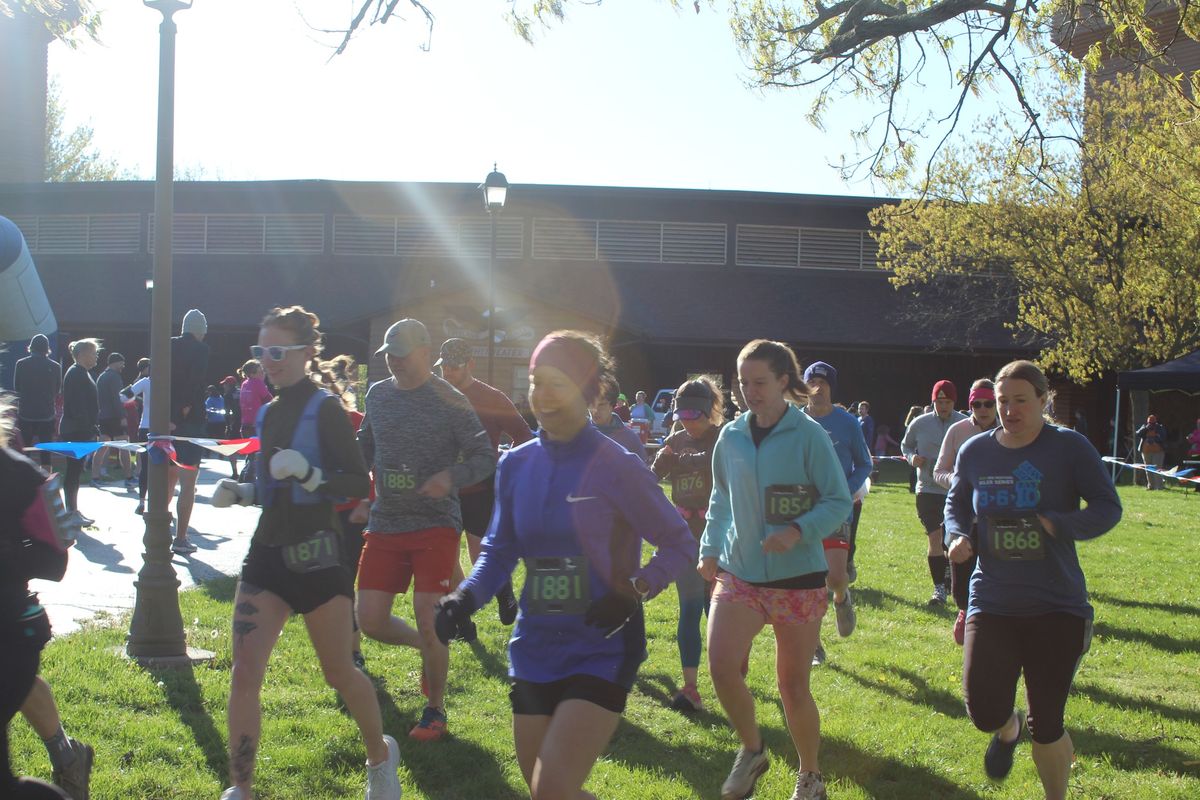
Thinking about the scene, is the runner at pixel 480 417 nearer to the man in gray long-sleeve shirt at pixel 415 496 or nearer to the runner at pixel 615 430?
the runner at pixel 615 430

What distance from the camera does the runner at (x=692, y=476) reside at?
21.8 ft

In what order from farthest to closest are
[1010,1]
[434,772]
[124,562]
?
A: [124,562], [1010,1], [434,772]

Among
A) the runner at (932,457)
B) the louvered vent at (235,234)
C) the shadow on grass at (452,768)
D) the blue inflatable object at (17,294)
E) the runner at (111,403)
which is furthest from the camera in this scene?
the louvered vent at (235,234)

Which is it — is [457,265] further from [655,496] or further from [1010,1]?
[655,496]

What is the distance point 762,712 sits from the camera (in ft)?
21.5

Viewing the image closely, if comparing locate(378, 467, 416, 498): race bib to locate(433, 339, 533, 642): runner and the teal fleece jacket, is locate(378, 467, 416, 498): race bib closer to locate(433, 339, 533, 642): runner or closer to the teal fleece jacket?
locate(433, 339, 533, 642): runner

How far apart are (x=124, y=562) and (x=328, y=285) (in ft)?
85.3

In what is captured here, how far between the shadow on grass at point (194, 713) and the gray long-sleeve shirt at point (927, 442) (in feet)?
19.6

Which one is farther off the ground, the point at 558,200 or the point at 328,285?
the point at 558,200

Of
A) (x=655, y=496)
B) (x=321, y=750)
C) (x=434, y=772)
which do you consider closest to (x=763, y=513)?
(x=655, y=496)

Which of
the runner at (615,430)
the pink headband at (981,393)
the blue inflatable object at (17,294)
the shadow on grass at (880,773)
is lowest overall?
the shadow on grass at (880,773)

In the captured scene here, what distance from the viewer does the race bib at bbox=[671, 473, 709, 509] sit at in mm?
7086

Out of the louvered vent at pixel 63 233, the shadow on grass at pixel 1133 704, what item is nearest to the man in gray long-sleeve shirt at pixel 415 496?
the shadow on grass at pixel 1133 704

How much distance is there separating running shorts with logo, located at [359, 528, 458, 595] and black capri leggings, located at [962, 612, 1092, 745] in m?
2.48
